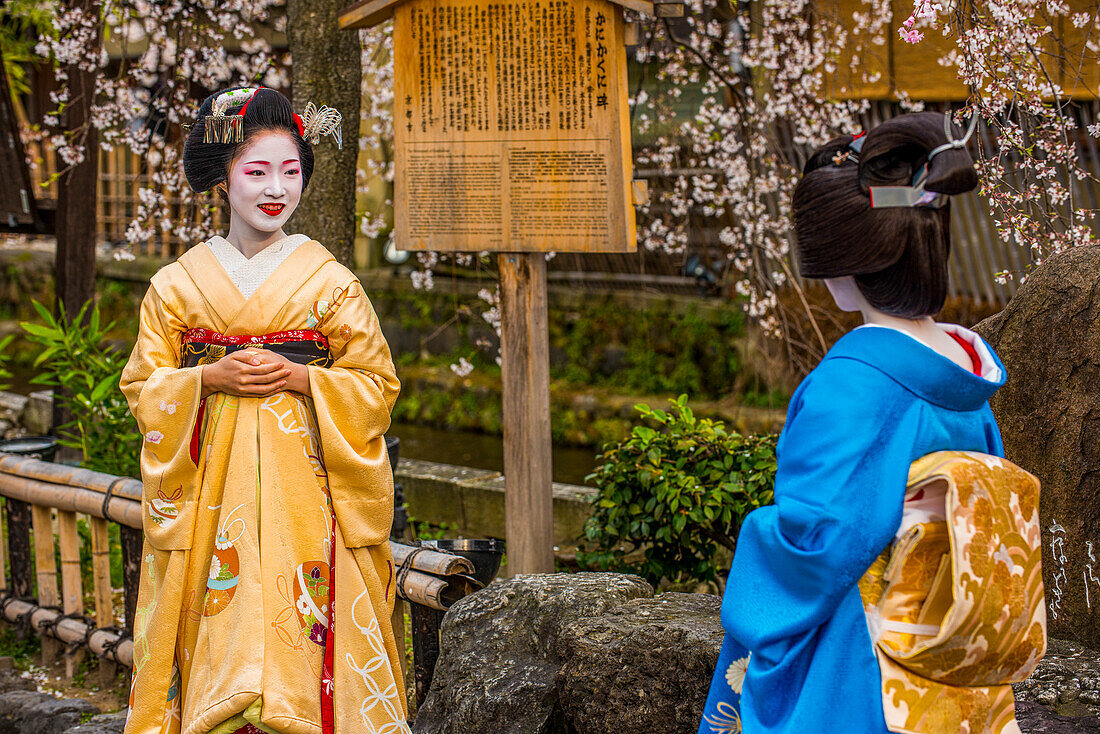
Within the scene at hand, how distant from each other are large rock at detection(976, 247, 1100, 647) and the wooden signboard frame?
5.59 ft

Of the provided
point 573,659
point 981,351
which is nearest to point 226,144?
point 573,659

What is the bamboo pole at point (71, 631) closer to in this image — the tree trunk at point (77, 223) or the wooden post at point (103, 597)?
the wooden post at point (103, 597)

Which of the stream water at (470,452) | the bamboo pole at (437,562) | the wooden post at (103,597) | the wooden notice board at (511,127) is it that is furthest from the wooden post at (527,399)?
the stream water at (470,452)

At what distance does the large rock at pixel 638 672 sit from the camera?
284cm

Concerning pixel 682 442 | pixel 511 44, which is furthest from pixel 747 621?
pixel 511 44

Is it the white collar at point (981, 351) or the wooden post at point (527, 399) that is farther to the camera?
the wooden post at point (527, 399)

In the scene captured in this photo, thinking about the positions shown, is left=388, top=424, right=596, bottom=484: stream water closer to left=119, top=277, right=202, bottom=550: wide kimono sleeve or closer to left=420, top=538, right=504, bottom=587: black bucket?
left=420, top=538, right=504, bottom=587: black bucket

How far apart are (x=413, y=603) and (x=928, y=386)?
241 cm

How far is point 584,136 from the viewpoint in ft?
14.4

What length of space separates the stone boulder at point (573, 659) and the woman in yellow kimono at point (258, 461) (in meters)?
0.27

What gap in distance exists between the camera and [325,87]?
205 inches

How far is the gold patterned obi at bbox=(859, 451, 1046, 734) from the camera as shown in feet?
6.24

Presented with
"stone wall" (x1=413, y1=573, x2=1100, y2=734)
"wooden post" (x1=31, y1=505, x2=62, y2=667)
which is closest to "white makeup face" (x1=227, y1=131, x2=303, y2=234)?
"stone wall" (x1=413, y1=573, x2=1100, y2=734)

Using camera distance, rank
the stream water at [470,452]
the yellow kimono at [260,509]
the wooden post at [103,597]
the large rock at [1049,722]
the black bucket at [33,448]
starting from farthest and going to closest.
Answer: the stream water at [470,452] < the black bucket at [33,448] < the wooden post at [103,597] < the yellow kimono at [260,509] < the large rock at [1049,722]
